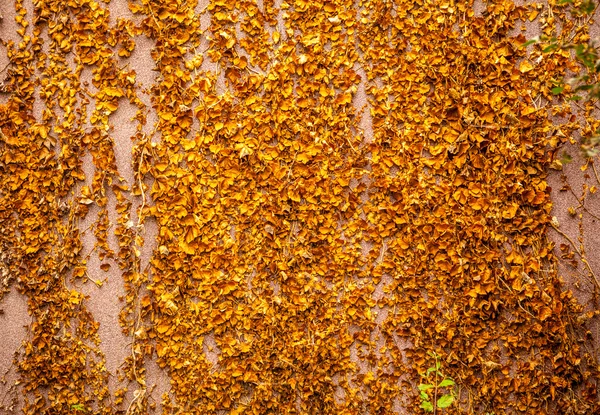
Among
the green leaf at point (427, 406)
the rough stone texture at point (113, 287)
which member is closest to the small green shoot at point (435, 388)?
the green leaf at point (427, 406)

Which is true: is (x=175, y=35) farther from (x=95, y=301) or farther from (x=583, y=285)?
(x=583, y=285)

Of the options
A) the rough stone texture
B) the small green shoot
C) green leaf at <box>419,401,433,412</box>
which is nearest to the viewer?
green leaf at <box>419,401,433,412</box>

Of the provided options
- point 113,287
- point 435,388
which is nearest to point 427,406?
point 435,388

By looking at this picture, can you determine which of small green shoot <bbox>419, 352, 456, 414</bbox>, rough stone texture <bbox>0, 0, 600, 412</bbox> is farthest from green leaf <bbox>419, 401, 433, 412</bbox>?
rough stone texture <bbox>0, 0, 600, 412</bbox>

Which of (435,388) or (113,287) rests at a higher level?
(113,287)

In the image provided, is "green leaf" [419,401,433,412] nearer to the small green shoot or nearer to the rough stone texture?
the small green shoot

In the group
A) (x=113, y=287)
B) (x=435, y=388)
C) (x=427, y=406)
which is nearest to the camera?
(x=427, y=406)

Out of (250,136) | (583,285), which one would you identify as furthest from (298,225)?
(583,285)

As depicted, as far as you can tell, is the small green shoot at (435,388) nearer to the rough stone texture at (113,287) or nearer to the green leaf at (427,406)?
the green leaf at (427,406)

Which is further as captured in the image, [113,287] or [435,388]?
[113,287]

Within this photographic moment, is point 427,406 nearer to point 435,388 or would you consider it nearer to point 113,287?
point 435,388

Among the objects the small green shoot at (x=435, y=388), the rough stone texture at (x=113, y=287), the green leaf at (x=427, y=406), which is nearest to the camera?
the green leaf at (x=427, y=406)
